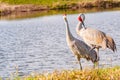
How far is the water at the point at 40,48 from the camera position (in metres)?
22.0

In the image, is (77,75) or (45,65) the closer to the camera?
(77,75)

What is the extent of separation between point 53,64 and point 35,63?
1.54m

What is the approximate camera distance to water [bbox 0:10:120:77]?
2205cm

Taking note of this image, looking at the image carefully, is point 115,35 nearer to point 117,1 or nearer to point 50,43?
point 50,43

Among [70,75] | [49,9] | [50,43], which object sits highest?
[70,75]

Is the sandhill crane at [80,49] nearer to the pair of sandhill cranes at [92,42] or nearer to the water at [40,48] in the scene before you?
the pair of sandhill cranes at [92,42]

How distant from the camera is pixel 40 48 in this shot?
30.2 m

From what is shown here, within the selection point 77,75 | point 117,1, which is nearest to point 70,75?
point 77,75

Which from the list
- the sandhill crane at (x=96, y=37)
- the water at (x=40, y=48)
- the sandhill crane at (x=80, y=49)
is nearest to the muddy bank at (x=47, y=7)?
the water at (x=40, y=48)

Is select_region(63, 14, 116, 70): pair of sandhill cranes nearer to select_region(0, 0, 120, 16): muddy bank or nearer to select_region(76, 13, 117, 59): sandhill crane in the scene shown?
select_region(76, 13, 117, 59): sandhill crane

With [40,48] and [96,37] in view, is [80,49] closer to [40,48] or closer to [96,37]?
[96,37]

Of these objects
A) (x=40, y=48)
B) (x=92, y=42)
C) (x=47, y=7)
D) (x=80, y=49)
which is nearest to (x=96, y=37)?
(x=92, y=42)

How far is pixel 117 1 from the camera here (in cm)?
6719

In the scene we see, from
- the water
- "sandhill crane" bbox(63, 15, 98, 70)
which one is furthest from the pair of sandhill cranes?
the water
